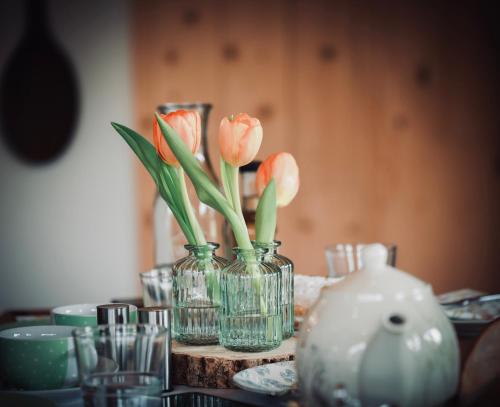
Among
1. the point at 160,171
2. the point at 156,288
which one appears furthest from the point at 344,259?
the point at 160,171

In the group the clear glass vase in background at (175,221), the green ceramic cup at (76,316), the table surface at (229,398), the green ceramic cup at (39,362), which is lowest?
the table surface at (229,398)

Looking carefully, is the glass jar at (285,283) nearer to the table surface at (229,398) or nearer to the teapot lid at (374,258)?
the table surface at (229,398)

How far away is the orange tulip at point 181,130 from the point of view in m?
0.95

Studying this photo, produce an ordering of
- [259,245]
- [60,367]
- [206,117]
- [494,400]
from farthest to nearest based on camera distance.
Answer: [206,117]
[259,245]
[60,367]
[494,400]

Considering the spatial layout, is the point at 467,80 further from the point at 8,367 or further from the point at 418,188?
the point at 8,367

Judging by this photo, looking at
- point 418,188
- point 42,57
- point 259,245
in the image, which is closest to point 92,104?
point 42,57

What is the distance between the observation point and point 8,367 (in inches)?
33.3

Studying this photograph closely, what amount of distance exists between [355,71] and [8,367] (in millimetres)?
2560

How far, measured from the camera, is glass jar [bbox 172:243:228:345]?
40.2 inches

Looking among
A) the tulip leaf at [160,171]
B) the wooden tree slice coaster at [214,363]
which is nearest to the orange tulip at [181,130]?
the tulip leaf at [160,171]

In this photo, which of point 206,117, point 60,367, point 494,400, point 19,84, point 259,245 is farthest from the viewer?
point 19,84

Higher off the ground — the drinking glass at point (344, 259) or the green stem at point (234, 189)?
the green stem at point (234, 189)

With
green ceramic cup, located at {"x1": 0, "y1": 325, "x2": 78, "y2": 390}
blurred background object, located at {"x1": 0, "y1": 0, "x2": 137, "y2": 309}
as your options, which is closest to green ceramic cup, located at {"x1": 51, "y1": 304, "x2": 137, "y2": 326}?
green ceramic cup, located at {"x1": 0, "y1": 325, "x2": 78, "y2": 390}

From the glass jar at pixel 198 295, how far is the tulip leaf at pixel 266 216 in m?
0.08
